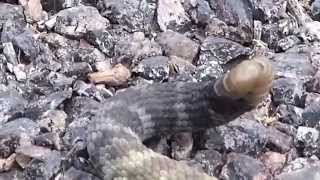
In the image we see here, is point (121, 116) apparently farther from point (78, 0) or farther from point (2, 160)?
point (78, 0)

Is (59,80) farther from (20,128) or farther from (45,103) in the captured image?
(20,128)

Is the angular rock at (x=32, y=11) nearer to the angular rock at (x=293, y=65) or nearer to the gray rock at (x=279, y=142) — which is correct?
the angular rock at (x=293, y=65)

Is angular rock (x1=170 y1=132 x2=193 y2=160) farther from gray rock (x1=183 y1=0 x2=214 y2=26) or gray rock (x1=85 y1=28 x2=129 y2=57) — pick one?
gray rock (x1=183 y1=0 x2=214 y2=26)

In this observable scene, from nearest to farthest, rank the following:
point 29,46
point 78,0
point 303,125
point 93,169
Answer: point 93,169, point 303,125, point 29,46, point 78,0

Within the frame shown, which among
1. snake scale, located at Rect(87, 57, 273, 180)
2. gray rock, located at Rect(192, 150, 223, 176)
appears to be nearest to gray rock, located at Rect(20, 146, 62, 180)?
snake scale, located at Rect(87, 57, 273, 180)

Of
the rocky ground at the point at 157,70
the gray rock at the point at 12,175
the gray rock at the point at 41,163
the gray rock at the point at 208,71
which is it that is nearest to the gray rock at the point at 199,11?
the rocky ground at the point at 157,70

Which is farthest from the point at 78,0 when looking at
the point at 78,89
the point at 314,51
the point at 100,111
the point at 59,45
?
the point at 314,51
